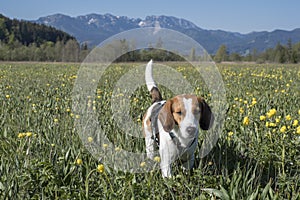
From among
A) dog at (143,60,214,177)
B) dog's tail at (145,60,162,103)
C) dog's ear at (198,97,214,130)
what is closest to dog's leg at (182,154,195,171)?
dog at (143,60,214,177)

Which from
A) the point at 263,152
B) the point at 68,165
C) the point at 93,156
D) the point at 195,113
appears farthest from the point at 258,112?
the point at 68,165

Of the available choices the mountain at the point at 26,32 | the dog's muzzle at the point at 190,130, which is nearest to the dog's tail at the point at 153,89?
the dog's muzzle at the point at 190,130

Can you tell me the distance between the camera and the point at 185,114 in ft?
11.6

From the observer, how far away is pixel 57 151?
3904mm

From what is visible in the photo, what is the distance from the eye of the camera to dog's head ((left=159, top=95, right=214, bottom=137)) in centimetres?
351

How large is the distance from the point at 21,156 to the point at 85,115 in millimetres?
1942

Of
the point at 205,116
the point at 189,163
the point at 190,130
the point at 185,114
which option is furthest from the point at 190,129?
the point at 189,163

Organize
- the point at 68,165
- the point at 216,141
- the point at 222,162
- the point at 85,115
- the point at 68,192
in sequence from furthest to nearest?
1. the point at 85,115
2. the point at 216,141
3. the point at 222,162
4. the point at 68,165
5. the point at 68,192

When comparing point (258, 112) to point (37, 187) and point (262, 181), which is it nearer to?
point (262, 181)

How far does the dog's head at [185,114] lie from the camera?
351 centimetres

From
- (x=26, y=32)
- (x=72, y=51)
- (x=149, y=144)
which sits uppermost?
(x=26, y=32)

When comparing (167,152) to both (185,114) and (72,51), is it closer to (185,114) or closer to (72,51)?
(185,114)

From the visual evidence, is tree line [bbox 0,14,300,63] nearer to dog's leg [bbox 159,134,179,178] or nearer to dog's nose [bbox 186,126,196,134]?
dog's leg [bbox 159,134,179,178]

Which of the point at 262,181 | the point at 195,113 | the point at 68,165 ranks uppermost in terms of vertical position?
the point at 195,113
